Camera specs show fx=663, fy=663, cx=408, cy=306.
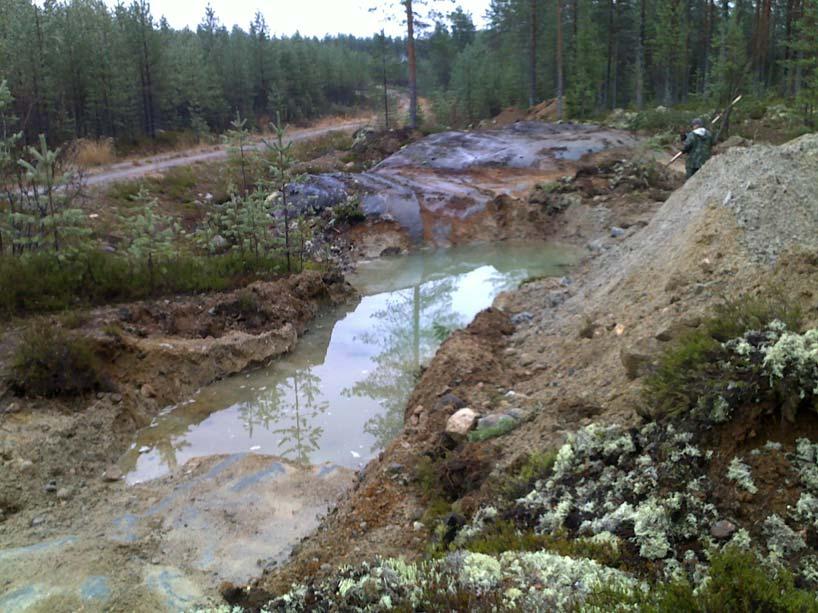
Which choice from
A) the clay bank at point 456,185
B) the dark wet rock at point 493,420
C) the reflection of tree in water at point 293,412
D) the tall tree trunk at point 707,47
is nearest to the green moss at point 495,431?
the dark wet rock at point 493,420

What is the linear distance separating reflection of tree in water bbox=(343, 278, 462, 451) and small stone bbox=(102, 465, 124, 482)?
278 centimetres

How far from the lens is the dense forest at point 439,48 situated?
104 ft

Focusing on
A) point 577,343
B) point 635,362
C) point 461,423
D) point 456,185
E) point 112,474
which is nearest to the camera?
point 635,362

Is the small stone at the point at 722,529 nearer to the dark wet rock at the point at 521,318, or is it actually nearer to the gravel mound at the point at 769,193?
the gravel mound at the point at 769,193

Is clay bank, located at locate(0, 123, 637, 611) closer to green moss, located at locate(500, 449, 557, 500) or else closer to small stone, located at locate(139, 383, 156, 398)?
small stone, located at locate(139, 383, 156, 398)

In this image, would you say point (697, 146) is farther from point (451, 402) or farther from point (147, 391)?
point (147, 391)

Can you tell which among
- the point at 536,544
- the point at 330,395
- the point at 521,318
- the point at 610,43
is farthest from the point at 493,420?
the point at 610,43

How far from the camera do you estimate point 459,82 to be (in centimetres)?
4866

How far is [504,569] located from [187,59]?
44.8m

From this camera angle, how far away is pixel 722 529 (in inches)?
140

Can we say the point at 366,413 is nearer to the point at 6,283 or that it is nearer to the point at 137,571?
the point at 137,571

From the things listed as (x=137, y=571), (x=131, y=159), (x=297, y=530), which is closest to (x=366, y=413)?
(x=297, y=530)

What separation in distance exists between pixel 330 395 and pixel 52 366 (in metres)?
3.52

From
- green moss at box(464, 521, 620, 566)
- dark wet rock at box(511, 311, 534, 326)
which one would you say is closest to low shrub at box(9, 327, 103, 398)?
green moss at box(464, 521, 620, 566)
